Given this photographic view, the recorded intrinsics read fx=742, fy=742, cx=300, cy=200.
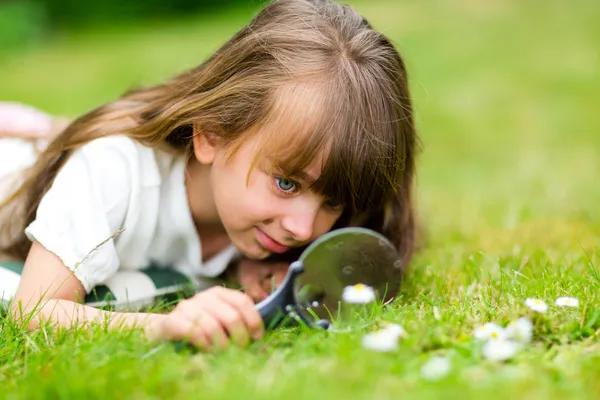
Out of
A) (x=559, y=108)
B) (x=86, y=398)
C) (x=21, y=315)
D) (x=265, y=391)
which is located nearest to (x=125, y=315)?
(x=21, y=315)

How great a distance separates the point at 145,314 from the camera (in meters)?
2.00

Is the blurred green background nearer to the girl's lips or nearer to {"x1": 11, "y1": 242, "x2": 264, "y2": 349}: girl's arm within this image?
the girl's lips

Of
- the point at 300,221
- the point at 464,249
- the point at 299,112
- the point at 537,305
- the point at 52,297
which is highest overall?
the point at 299,112

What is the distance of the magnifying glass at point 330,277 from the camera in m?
1.98

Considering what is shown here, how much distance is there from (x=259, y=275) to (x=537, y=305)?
1.13m

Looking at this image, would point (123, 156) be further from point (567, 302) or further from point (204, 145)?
point (567, 302)

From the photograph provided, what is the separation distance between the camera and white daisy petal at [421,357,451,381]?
146cm

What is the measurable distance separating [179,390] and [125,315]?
568 millimetres

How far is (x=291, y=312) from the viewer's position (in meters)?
1.94

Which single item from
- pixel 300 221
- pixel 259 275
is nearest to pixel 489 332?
pixel 300 221

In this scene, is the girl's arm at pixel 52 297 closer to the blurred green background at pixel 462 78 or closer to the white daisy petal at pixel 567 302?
the white daisy petal at pixel 567 302

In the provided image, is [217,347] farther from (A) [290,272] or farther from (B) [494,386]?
(B) [494,386]

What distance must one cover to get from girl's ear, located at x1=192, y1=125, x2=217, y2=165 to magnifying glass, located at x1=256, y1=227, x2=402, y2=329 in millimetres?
542

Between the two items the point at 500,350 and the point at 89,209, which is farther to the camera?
the point at 89,209
